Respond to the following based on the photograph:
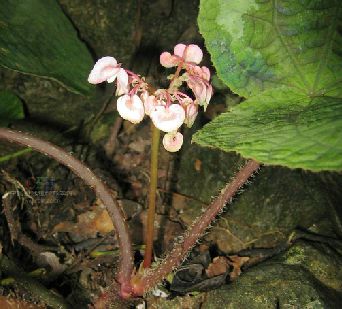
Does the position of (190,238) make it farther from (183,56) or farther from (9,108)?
(9,108)

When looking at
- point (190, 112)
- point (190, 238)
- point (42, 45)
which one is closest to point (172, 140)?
point (190, 112)

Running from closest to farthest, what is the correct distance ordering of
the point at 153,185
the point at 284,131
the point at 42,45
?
the point at 284,131, the point at 153,185, the point at 42,45

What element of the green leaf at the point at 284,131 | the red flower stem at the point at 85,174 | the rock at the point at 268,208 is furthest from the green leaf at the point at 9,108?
the green leaf at the point at 284,131

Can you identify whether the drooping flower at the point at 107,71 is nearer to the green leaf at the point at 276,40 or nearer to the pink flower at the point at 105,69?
the pink flower at the point at 105,69

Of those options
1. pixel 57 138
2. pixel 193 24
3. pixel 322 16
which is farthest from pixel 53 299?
pixel 193 24

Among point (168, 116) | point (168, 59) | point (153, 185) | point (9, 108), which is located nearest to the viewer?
point (168, 116)

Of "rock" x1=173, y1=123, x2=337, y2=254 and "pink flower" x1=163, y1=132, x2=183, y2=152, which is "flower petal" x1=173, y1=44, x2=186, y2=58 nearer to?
"pink flower" x1=163, y1=132, x2=183, y2=152
